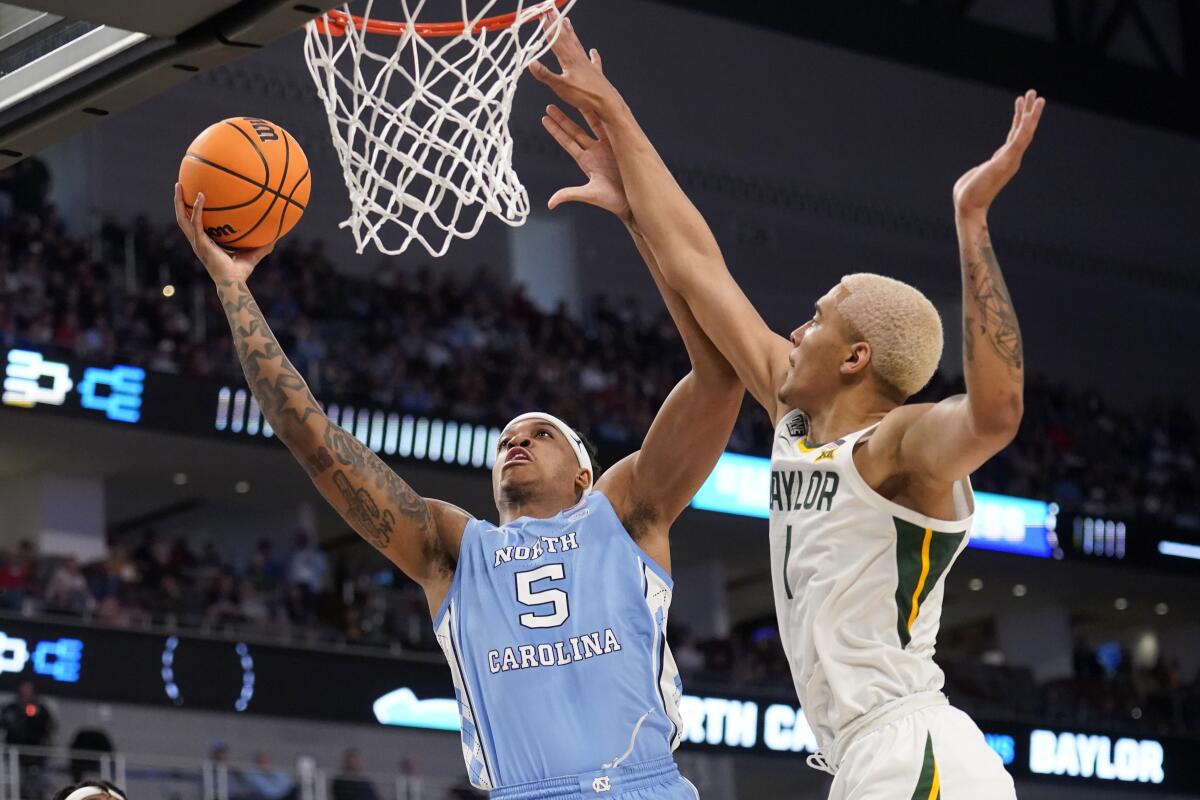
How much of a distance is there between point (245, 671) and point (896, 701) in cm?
1260

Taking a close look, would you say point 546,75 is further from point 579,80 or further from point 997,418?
point 997,418

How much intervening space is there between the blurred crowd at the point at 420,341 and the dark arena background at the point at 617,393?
0.05m

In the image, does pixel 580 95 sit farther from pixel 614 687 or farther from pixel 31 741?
pixel 31 741

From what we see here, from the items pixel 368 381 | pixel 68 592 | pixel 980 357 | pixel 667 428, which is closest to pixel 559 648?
pixel 667 428

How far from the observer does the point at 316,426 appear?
379 cm

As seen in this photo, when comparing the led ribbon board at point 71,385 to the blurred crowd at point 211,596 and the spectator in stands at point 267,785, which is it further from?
the spectator in stands at point 267,785

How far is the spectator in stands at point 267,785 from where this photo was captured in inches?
540

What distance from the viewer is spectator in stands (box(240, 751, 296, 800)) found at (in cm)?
1373

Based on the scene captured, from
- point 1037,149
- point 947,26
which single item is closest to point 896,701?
point 947,26

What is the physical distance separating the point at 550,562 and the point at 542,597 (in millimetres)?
87

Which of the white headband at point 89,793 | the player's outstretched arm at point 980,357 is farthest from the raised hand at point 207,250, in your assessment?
the white headband at point 89,793

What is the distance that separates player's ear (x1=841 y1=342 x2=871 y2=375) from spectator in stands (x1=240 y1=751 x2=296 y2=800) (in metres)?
11.3

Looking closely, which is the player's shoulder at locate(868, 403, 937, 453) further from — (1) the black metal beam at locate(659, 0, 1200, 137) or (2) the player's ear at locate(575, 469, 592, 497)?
(1) the black metal beam at locate(659, 0, 1200, 137)

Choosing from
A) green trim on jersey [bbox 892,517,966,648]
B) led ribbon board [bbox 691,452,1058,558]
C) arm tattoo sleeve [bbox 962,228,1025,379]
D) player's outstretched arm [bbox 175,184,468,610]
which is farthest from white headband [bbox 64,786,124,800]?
led ribbon board [bbox 691,452,1058,558]
